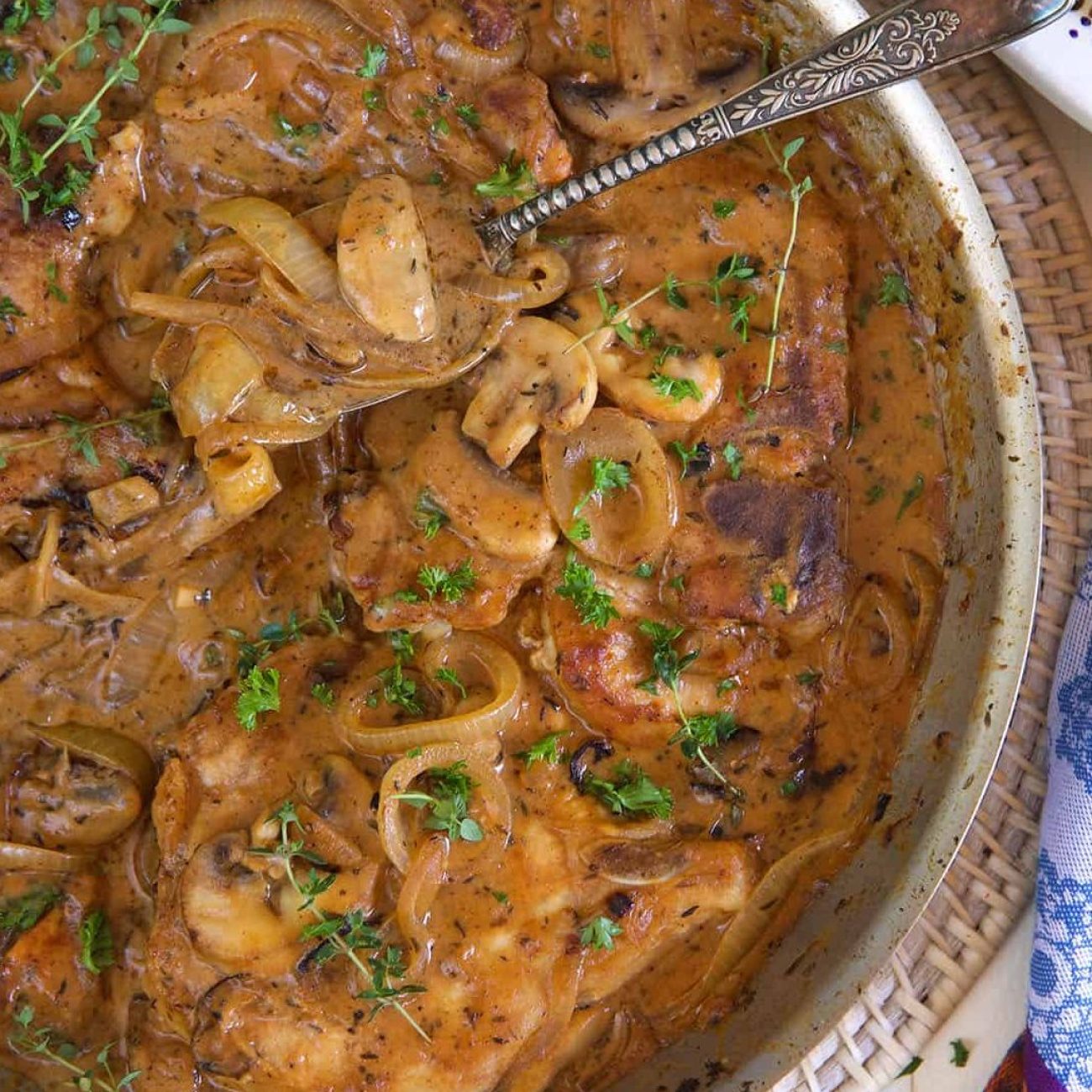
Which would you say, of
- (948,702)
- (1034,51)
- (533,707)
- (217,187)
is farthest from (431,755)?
(1034,51)

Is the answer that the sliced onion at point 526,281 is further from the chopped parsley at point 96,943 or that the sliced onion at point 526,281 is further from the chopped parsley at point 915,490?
the chopped parsley at point 96,943

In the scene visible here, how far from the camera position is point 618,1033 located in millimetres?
3480

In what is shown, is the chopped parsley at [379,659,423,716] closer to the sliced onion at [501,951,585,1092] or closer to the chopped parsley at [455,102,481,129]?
the sliced onion at [501,951,585,1092]

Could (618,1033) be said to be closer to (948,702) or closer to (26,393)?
(948,702)

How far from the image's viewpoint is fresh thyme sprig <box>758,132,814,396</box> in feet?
10.1

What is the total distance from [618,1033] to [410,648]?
1.22 meters

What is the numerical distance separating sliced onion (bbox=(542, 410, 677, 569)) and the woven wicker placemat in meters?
1.21

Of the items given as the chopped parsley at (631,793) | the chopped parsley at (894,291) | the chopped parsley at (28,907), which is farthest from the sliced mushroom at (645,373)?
the chopped parsley at (28,907)

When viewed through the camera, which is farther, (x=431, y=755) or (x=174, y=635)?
(x=174, y=635)

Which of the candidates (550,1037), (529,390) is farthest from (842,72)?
(550,1037)

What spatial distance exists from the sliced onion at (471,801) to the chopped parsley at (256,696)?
374 millimetres

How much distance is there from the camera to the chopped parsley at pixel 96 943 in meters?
3.45

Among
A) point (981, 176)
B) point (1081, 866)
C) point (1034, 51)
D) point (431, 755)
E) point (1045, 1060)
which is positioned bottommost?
point (1045, 1060)

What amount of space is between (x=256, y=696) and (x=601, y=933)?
1083mm
